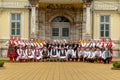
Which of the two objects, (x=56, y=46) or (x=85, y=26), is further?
(x=85, y=26)

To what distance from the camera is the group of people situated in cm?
3291

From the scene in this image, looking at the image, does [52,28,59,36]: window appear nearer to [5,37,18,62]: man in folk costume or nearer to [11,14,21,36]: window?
[11,14,21,36]: window

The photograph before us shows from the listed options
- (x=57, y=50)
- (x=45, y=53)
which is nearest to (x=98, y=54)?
(x=57, y=50)

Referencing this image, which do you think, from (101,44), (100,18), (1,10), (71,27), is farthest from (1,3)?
(101,44)

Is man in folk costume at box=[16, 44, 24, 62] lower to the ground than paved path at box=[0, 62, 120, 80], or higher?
higher

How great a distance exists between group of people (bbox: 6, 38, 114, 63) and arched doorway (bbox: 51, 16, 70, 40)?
18.5ft

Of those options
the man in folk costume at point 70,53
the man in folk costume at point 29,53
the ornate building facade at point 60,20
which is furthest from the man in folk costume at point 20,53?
the ornate building facade at point 60,20

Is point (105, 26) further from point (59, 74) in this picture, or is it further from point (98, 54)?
point (59, 74)

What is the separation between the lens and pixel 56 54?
1355 inches

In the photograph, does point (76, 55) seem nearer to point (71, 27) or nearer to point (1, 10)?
point (71, 27)

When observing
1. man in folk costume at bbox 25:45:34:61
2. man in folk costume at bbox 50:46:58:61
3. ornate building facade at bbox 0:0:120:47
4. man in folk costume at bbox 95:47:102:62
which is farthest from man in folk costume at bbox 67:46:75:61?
ornate building facade at bbox 0:0:120:47

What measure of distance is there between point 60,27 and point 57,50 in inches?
266

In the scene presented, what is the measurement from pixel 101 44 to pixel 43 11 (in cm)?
942

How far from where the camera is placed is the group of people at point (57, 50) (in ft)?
108
